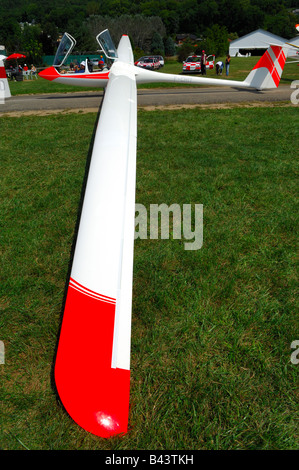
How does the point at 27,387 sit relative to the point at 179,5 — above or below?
Result: below

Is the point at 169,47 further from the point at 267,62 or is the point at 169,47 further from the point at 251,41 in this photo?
the point at 267,62

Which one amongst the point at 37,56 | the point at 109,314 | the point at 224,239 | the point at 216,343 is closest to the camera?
the point at 109,314

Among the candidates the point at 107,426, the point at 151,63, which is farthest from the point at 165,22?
the point at 107,426

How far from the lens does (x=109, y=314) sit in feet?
7.17

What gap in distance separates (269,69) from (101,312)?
499 inches

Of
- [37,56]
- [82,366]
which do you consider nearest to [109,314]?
[82,366]

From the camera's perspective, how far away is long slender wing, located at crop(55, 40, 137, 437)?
6.15 feet

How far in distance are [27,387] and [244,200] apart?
368 centimetres

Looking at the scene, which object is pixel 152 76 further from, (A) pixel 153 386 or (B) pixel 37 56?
(B) pixel 37 56

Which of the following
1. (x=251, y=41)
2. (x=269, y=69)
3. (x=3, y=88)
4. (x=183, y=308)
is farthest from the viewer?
(x=251, y=41)

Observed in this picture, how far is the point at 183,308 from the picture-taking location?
2770 millimetres

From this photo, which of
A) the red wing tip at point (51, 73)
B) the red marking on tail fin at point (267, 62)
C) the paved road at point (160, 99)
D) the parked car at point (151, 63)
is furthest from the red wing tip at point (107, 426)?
the parked car at point (151, 63)

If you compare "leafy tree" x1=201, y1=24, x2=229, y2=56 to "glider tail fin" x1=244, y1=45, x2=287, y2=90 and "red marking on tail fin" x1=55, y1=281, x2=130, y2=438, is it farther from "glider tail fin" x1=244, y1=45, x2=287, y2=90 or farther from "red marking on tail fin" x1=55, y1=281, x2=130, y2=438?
"red marking on tail fin" x1=55, y1=281, x2=130, y2=438
